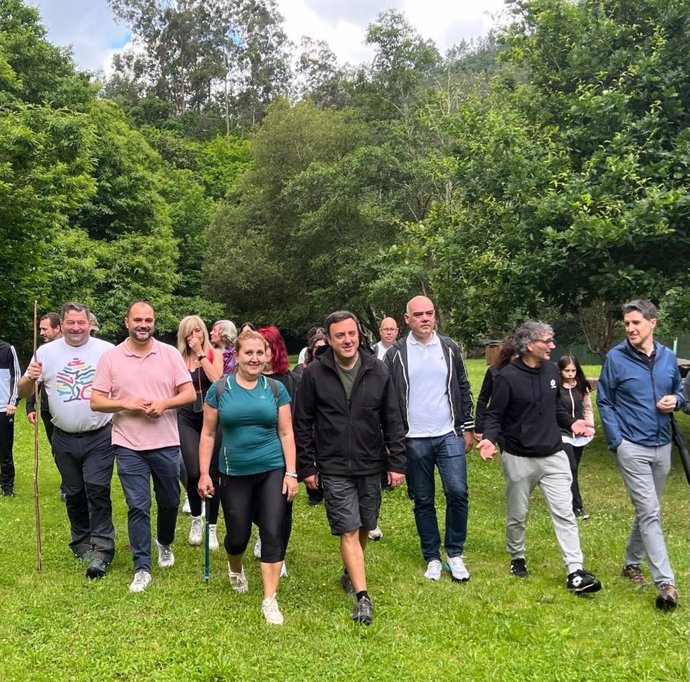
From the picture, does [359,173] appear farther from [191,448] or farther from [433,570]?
[433,570]

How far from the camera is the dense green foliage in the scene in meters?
10.5

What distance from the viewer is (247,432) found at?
4.88m

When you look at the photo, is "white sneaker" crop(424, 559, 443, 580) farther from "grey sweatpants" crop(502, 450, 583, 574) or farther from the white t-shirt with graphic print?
the white t-shirt with graphic print

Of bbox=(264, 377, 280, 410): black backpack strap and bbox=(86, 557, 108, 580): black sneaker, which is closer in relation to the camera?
bbox=(264, 377, 280, 410): black backpack strap

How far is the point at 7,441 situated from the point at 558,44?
10410mm

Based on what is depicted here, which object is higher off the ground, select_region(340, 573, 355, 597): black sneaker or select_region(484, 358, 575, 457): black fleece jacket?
select_region(484, 358, 575, 457): black fleece jacket

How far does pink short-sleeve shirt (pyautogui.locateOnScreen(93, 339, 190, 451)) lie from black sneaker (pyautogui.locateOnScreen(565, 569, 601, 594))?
10.6 feet

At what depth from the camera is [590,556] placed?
6383 millimetres

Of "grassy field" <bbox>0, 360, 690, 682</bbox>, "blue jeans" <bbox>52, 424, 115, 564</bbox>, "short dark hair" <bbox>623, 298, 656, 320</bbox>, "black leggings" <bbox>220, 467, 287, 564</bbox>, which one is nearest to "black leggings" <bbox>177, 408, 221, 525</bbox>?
"grassy field" <bbox>0, 360, 690, 682</bbox>

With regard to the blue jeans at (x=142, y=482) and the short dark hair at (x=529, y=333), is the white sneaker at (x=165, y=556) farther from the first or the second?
the short dark hair at (x=529, y=333)

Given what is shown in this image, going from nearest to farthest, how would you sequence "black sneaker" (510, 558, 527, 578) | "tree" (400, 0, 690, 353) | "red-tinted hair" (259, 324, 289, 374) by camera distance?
"black sneaker" (510, 558, 527, 578) → "red-tinted hair" (259, 324, 289, 374) → "tree" (400, 0, 690, 353)

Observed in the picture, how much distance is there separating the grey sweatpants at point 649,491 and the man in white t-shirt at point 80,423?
406cm

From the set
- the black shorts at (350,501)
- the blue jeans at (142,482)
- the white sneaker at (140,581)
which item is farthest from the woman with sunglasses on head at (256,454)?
the white sneaker at (140,581)

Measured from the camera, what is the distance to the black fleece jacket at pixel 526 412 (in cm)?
554
